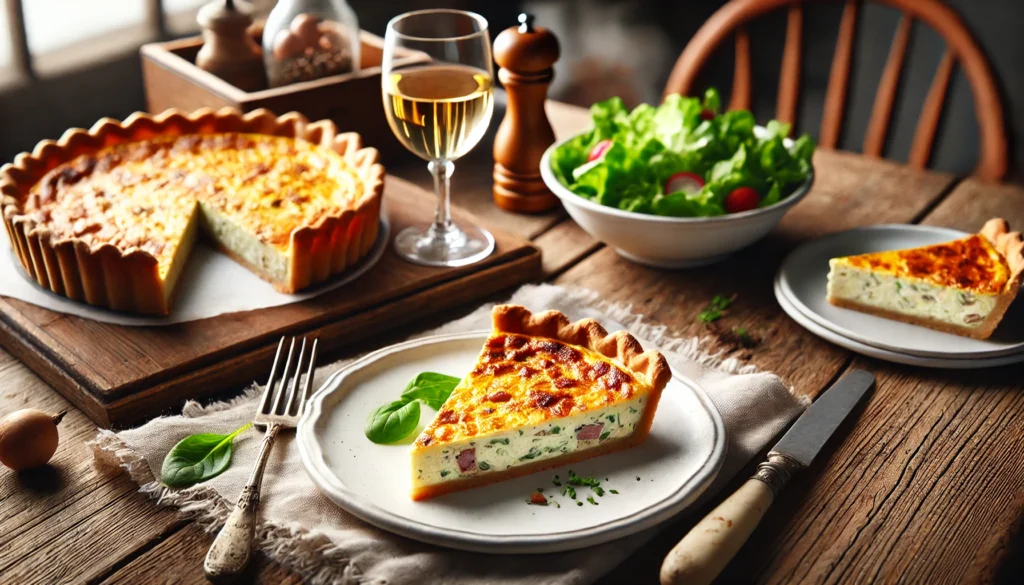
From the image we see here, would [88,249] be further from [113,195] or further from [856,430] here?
[856,430]

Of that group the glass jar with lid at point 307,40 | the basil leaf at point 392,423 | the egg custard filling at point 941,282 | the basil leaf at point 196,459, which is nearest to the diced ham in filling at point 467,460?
the basil leaf at point 392,423


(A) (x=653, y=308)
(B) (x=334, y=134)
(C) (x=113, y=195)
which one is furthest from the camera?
(B) (x=334, y=134)

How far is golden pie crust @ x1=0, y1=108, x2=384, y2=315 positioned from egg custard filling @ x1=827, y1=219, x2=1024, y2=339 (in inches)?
46.3

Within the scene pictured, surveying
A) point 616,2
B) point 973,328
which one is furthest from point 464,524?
point 616,2

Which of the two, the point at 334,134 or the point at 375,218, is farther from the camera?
the point at 334,134

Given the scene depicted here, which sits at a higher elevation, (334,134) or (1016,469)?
(334,134)

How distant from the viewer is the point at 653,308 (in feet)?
7.45

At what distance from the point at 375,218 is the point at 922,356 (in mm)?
1318

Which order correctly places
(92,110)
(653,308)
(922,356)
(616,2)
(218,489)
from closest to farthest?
(218,489) → (922,356) → (653,308) → (92,110) → (616,2)

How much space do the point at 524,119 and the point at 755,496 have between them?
146 cm

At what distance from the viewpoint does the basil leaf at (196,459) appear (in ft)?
5.30

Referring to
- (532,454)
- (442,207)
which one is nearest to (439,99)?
(442,207)

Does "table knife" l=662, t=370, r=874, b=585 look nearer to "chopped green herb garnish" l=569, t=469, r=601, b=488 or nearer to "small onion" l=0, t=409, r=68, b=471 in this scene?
"chopped green herb garnish" l=569, t=469, r=601, b=488

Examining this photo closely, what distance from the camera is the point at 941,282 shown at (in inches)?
81.9
